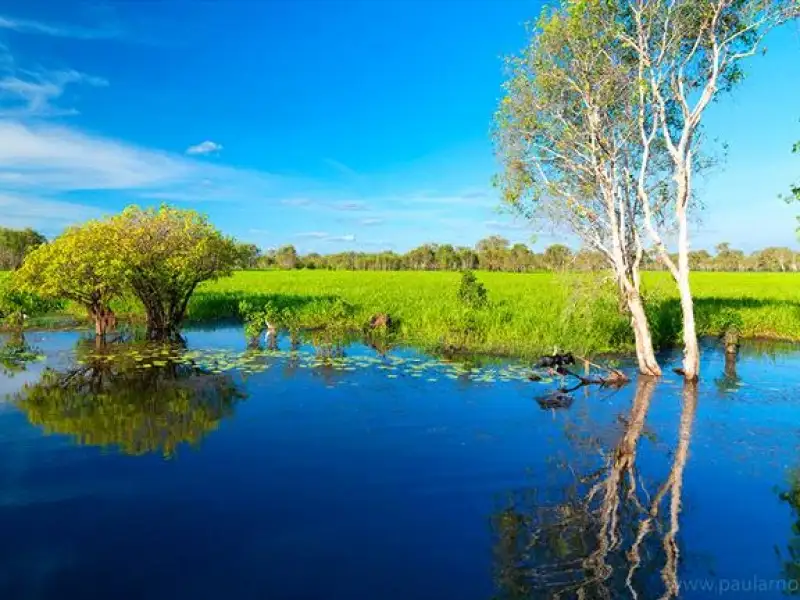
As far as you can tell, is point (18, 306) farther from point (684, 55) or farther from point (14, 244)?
point (14, 244)

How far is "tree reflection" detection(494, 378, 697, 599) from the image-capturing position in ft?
17.6

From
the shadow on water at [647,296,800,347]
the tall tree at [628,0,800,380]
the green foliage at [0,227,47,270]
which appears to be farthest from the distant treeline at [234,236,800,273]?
the tall tree at [628,0,800,380]

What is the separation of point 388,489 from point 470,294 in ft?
58.8

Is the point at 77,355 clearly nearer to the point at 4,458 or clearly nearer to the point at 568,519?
the point at 4,458

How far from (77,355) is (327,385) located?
26.7ft

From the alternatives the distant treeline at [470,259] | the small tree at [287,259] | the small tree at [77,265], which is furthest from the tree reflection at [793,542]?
the small tree at [287,259]

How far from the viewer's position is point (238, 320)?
25.8 metres

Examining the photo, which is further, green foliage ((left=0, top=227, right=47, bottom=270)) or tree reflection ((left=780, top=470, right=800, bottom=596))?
green foliage ((left=0, top=227, right=47, bottom=270))

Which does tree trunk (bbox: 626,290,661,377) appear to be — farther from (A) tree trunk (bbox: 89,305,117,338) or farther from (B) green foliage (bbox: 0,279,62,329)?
(B) green foliage (bbox: 0,279,62,329)

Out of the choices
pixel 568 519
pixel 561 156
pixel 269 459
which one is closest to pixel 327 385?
pixel 269 459

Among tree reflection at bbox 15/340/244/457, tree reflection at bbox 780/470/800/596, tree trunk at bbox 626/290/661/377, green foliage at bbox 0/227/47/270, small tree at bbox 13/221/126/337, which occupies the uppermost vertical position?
green foliage at bbox 0/227/47/270

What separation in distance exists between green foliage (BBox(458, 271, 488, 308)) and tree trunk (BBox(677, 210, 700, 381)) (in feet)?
35.0

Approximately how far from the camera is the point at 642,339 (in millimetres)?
14672

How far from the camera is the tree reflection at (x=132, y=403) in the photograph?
955 centimetres
